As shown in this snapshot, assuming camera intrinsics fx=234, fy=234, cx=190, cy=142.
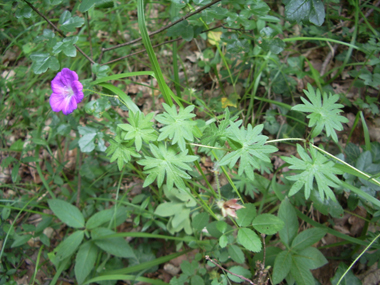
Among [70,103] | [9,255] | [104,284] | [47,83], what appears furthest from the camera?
[47,83]

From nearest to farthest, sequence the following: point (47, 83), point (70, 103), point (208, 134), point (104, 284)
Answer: point (208, 134) → point (70, 103) → point (104, 284) → point (47, 83)

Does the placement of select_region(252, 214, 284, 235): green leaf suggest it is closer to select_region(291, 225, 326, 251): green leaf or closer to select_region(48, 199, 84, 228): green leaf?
A: select_region(291, 225, 326, 251): green leaf

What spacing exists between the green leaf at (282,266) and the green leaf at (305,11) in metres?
1.34

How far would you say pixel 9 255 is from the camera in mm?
2115

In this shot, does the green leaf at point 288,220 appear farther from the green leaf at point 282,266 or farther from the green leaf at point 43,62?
the green leaf at point 43,62

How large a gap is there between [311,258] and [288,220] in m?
0.25

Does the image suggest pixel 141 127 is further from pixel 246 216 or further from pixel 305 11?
pixel 305 11

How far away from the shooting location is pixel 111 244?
1798 mm

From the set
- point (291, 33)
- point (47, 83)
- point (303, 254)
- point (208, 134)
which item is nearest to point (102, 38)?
point (47, 83)

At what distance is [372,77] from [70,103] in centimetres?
227

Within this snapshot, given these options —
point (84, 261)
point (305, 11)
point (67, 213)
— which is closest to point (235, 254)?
point (84, 261)

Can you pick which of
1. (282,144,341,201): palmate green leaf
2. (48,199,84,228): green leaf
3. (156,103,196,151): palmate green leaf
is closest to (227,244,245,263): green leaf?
(282,144,341,201): palmate green leaf

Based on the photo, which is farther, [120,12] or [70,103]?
[120,12]

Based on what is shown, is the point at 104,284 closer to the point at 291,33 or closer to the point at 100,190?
the point at 100,190
